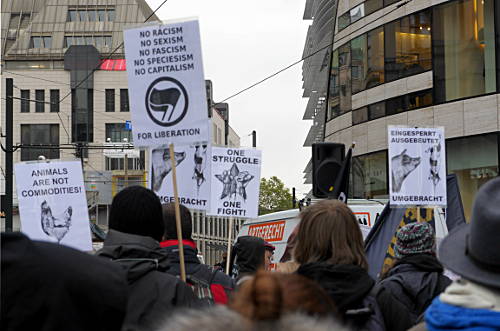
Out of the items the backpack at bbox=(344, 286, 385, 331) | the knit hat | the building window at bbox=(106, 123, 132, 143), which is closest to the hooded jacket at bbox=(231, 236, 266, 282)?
the knit hat

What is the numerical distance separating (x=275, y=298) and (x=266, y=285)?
5cm

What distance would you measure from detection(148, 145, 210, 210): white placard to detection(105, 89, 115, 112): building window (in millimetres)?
68850

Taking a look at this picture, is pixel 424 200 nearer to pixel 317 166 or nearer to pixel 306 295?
pixel 317 166

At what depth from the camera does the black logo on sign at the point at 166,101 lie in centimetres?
568

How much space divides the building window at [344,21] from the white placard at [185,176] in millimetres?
22383

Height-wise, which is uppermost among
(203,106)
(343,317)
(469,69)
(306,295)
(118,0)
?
(118,0)

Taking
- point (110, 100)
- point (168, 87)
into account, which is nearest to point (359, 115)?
point (168, 87)

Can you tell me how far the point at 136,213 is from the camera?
4.14 metres

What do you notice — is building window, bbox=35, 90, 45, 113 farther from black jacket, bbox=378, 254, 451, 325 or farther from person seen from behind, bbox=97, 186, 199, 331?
person seen from behind, bbox=97, 186, 199, 331

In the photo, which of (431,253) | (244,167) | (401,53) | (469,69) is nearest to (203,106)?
(431,253)

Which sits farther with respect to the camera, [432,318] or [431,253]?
[431,253]

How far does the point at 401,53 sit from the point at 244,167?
57.6 ft

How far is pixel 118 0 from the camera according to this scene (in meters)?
82.7

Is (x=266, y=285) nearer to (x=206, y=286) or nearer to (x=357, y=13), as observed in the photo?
(x=206, y=286)
